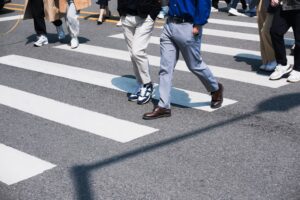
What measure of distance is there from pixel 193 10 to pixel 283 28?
1867mm

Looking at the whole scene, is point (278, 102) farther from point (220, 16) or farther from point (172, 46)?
point (220, 16)

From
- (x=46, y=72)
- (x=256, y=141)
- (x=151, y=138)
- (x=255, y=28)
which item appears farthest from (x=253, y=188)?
(x=255, y=28)

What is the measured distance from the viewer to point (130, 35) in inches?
244

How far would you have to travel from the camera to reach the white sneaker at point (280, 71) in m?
6.95

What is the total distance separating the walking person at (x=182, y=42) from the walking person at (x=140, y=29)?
0.46 meters

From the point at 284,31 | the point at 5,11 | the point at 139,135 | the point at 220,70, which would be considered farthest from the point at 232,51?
the point at 5,11

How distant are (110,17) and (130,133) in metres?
7.46

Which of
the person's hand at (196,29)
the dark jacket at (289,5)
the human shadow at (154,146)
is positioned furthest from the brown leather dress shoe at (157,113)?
the dark jacket at (289,5)

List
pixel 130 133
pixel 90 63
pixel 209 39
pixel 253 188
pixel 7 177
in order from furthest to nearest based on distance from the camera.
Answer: pixel 209 39, pixel 90 63, pixel 130 133, pixel 7 177, pixel 253 188

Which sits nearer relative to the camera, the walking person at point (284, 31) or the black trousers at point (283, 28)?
the walking person at point (284, 31)

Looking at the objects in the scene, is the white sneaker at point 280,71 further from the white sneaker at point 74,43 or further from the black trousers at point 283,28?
the white sneaker at point 74,43

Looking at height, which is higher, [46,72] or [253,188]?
[253,188]

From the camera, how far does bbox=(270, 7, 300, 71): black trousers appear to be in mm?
6656

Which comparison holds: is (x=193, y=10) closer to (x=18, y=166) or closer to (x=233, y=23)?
(x=18, y=166)
